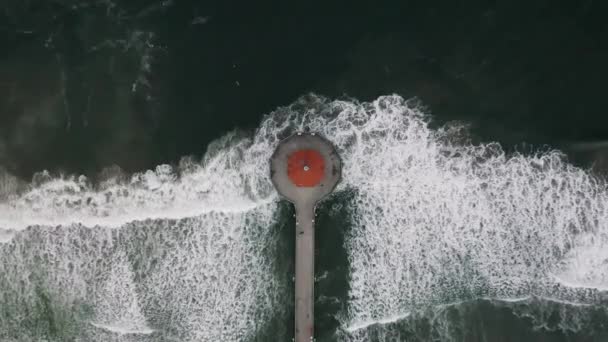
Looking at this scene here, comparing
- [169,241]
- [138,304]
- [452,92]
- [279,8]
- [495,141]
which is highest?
[279,8]

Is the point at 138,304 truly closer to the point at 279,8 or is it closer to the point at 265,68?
the point at 265,68

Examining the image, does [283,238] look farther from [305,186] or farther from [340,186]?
[340,186]

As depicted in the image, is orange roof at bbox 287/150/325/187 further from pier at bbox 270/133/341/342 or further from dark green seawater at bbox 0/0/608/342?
dark green seawater at bbox 0/0/608/342

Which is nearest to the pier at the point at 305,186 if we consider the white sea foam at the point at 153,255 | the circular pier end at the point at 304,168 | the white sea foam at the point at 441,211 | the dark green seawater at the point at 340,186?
the circular pier end at the point at 304,168

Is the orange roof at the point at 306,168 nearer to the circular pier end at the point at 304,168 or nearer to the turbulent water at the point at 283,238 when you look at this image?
the circular pier end at the point at 304,168

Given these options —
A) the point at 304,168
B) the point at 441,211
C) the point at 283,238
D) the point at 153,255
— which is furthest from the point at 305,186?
the point at 153,255

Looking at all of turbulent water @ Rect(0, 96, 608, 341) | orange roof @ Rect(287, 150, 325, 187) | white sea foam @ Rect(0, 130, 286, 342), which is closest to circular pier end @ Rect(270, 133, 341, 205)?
orange roof @ Rect(287, 150, 325, 187)

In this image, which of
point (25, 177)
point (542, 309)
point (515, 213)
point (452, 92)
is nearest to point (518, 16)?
point (452, 92)
